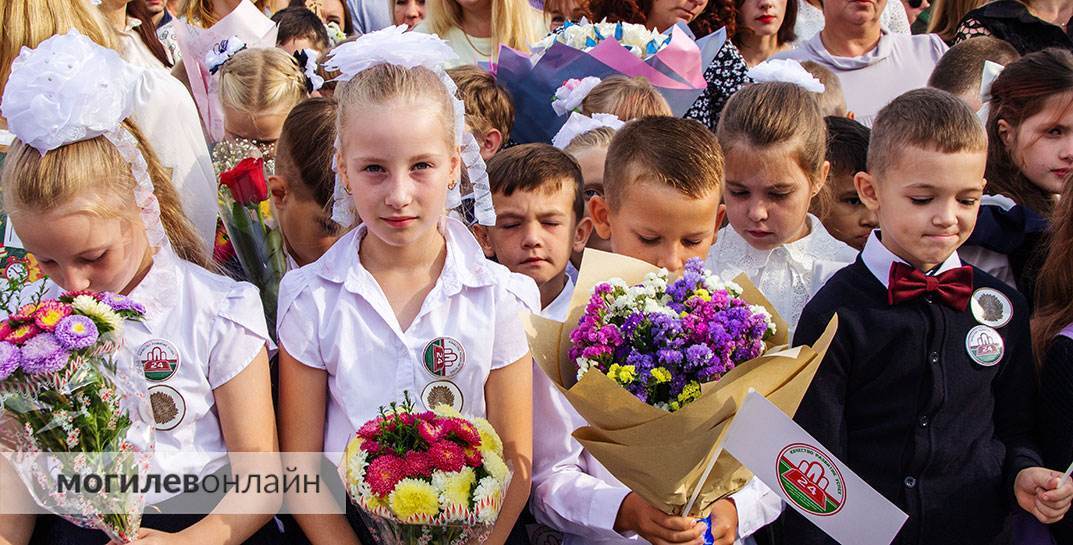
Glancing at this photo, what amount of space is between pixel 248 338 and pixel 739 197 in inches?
66.9

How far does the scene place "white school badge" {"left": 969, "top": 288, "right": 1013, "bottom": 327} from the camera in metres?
3.03

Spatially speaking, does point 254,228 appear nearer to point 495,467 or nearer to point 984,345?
point 495,467

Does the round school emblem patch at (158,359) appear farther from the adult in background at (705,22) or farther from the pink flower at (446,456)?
the adult in background at (705,22)

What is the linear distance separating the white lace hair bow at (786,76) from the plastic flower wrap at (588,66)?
1.91ft

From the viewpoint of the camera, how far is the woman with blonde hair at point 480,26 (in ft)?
18.0

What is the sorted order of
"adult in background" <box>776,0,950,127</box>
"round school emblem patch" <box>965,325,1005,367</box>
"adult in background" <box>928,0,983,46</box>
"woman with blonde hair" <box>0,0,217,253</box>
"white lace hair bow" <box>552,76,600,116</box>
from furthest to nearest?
"adult in background" <box>928,0,983,46</box>
"adult in background" <box>776,0,950,127</box>
"white lace hair bow" <box>552,76,600,116</box>
"woman with blonde hair" <box>0,0,217,253</box>
"round school emblem patch" <box>965,325,1005,367</box>

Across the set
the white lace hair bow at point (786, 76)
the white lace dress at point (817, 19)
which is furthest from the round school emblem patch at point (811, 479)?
the white lace dress at point (817, 19)

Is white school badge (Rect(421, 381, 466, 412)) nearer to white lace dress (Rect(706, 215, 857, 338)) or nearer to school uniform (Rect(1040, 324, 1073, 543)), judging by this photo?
white lace dress (Rect(706, 215, 857, 338))

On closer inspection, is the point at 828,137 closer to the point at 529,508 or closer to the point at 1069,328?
the point at 1069,328

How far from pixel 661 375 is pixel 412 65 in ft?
3.84

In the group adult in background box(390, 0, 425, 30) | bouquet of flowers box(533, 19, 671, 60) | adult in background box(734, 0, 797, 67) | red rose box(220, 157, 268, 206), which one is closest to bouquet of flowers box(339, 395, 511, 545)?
red rose box(220, 157, 268, 206)

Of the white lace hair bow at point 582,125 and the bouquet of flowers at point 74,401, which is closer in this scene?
the bouquet of flowers at point 74,401

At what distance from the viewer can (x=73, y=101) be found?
271 cm

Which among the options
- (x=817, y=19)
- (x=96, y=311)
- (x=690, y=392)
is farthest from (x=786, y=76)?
(x=817, y=19)
